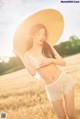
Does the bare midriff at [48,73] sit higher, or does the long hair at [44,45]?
the long hair at [44,45]

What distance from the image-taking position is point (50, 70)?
2225 mm

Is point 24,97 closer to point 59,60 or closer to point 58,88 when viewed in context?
point 58,88

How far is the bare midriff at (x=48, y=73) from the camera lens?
2.21m

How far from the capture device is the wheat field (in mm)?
2211

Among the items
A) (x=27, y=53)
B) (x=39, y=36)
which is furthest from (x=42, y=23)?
(x=27, y=53)

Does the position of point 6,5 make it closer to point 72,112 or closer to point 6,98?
point 6,98

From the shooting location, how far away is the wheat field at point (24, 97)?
87.0 inches

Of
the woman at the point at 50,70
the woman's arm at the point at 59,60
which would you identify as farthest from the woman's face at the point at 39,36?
the woman's arm at the point at 59,60

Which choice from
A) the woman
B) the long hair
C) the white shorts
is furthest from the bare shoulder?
the white shorts

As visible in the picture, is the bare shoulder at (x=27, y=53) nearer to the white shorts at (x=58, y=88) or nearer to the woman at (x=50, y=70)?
the woman at (x=50, y=70)

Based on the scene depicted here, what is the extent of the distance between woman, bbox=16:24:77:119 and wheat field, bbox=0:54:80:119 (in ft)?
0.16

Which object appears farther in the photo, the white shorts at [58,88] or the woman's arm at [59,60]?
the woman's arm at [59,60]

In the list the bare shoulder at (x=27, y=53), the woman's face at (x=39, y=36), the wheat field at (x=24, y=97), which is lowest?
the wheat field at (x=24, y=97)

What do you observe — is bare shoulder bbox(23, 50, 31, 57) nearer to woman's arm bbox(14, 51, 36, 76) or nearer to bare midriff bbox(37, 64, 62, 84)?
woman's arm bbox(14, 51, 36, 76)
